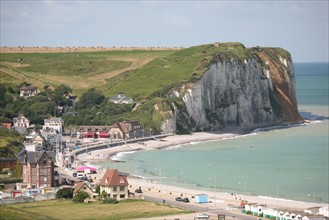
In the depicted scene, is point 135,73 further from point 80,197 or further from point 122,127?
point 80,197

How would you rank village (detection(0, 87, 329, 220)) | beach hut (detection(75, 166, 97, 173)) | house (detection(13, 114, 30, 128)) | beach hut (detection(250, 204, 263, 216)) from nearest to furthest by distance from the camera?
beach hut (detection(250, 204, 263, 216)), village (detection(0, 87, 329, 220)), beach hut (detection(75, 166, 97, 173)), house (detection(13, 114, 30, 128))

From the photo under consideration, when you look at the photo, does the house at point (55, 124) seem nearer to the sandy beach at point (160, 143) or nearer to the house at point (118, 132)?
the house at point (118, 132)

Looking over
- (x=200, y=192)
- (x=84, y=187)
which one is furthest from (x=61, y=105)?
(x=84, y=187)

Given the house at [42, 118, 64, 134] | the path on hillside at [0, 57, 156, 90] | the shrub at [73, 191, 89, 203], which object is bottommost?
the shrub at [73, 191, 89, 203]

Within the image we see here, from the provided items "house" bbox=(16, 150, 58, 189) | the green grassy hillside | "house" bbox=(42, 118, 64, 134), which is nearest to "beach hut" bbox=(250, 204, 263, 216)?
"house" bbox=(16, 150, 58, 189)

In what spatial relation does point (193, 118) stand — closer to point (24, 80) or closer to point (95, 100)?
point (95, 100)

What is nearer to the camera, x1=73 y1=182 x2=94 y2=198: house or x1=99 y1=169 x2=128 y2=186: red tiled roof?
x1=73 y1=182 x2=94 y2=198: house

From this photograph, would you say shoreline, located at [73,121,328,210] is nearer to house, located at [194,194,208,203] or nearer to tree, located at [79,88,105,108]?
house, located at [194,194,208,203]
